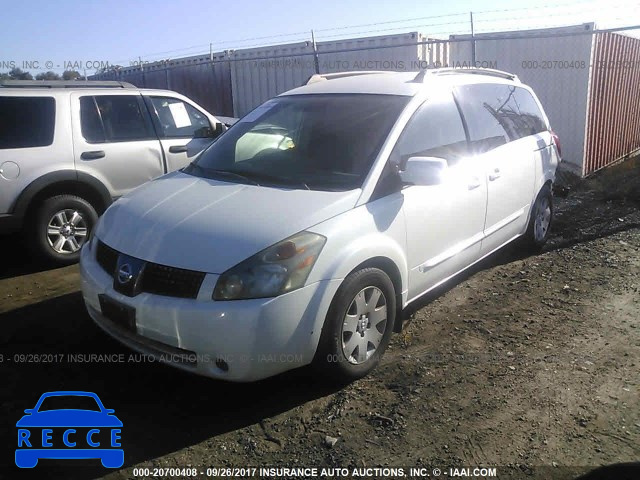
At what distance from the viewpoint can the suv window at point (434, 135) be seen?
389 cm

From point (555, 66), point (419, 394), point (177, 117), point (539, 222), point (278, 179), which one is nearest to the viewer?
point (419, 394)

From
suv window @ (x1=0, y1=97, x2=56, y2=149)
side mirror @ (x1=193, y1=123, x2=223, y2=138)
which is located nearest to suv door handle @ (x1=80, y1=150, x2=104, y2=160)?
suv window @ (x1=0, y1=97, x2=56, y2=149)

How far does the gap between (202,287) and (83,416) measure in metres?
1.05

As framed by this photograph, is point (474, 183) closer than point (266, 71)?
Yes

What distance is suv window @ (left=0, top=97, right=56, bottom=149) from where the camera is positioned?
17.6 ft

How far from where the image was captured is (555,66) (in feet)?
32.2

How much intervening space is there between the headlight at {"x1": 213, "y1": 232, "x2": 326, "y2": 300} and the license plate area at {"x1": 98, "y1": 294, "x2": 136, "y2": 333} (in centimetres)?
57

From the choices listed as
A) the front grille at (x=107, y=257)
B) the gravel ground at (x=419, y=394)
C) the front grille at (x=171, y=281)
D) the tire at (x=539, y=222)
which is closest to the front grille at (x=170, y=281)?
the front grille at (x=171, y=281)

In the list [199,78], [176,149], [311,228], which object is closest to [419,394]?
[311,228]

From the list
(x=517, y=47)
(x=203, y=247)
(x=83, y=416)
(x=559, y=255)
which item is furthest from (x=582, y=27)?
(x=83, y=416)

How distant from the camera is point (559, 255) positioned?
601 cm

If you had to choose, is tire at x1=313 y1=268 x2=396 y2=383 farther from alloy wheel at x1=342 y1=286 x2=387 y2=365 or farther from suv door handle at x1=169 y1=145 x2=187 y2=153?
suv door handle at x1=169 y1=145 x2=187 y2=153

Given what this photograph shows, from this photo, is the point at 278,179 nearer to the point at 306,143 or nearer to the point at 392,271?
the point at 306,143

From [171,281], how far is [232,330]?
17.4 inches
